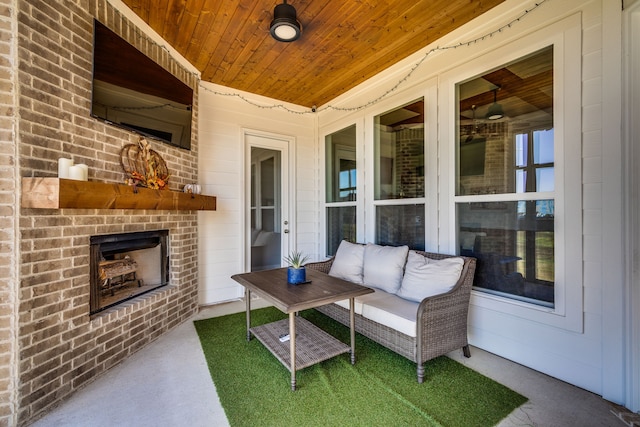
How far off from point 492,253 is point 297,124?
3.37m

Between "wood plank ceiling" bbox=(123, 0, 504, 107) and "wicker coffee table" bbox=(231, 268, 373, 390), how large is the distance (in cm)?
234

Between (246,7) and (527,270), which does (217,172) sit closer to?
(246,7)

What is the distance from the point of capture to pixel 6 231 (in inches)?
65.6

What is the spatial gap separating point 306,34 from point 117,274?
2.83 meters

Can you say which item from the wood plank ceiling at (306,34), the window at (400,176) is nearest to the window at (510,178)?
the window at (400,176)

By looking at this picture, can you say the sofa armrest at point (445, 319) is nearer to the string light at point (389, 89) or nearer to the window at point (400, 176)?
the window at point (400, 176)

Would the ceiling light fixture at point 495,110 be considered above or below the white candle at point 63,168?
above

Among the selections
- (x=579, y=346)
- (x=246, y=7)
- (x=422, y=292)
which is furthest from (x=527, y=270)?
(x=246, y=7)

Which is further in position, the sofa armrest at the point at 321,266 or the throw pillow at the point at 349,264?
the sofa armrest at the point at 321,266

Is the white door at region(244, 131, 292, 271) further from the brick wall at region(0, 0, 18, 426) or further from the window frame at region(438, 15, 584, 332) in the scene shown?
the window frame at region(438, 15, 584, 332)

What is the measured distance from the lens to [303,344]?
7.82 feet

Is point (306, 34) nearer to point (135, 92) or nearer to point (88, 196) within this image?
point (135, 92)

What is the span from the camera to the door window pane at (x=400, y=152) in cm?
318

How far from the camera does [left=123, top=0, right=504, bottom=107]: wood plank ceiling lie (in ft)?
8.10
